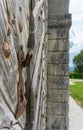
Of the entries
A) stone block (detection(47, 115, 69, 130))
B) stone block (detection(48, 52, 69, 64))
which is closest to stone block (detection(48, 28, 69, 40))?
stone block (detection(48, 52, 69, 64))

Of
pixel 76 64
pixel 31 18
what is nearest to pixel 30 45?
pixel 31 18

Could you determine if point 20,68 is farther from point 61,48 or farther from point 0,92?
point 61,48

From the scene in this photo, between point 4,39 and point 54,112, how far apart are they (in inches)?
155

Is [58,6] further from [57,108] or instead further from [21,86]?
[21,86]

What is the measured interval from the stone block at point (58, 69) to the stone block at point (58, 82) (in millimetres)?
62

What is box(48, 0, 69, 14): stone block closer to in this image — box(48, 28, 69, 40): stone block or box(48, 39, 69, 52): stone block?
box(48, 28, 69, 40): stone block

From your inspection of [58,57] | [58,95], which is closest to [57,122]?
[58,95]

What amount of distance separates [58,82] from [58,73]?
0.48ft

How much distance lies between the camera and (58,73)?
5902 millimetres

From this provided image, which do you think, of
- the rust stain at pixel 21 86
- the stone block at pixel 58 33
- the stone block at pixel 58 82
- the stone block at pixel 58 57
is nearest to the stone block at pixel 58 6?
the stone block at pixel 58 33

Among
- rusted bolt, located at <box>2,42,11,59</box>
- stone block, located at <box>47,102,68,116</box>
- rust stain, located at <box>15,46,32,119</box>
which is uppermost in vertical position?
rusted bolt, located at <box>2,42,11,59</box>

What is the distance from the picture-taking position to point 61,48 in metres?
5.86

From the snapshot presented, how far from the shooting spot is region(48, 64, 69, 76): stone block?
584cm

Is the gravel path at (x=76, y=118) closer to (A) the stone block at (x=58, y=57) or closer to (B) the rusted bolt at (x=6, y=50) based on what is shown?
(A) the stone block at (x=58, y=57)
